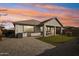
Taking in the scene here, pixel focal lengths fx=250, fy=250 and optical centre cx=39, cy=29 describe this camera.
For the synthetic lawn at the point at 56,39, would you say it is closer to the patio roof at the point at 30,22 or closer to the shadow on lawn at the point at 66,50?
the shadow on lawn at the point at 66,50

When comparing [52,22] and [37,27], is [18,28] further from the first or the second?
[52,22]

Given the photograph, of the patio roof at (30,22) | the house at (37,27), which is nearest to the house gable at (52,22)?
the house at (37,27)

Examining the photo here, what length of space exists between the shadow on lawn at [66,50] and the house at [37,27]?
24cm

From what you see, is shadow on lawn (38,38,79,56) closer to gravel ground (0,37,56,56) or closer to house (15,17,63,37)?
gravel ground (0,37,56,56)

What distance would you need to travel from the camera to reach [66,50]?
3.52 m

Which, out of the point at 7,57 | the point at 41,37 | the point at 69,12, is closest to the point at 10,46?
the point at 7,57

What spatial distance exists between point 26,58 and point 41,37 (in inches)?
14.7

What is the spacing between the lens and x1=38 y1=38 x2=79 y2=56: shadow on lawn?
3.49 m

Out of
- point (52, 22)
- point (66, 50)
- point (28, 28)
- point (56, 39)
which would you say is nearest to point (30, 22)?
point (28, 28)

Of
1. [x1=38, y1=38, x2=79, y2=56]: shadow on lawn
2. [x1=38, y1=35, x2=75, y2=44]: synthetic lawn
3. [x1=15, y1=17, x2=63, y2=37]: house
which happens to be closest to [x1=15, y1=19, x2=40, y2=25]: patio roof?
[x1=15, y1=17, x2=63, y2=37]: house

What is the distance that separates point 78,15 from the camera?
349 centimetres

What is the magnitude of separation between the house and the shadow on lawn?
0.24 m

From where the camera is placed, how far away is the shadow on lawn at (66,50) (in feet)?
11.4

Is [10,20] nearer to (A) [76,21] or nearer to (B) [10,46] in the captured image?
(B) [10,46]
